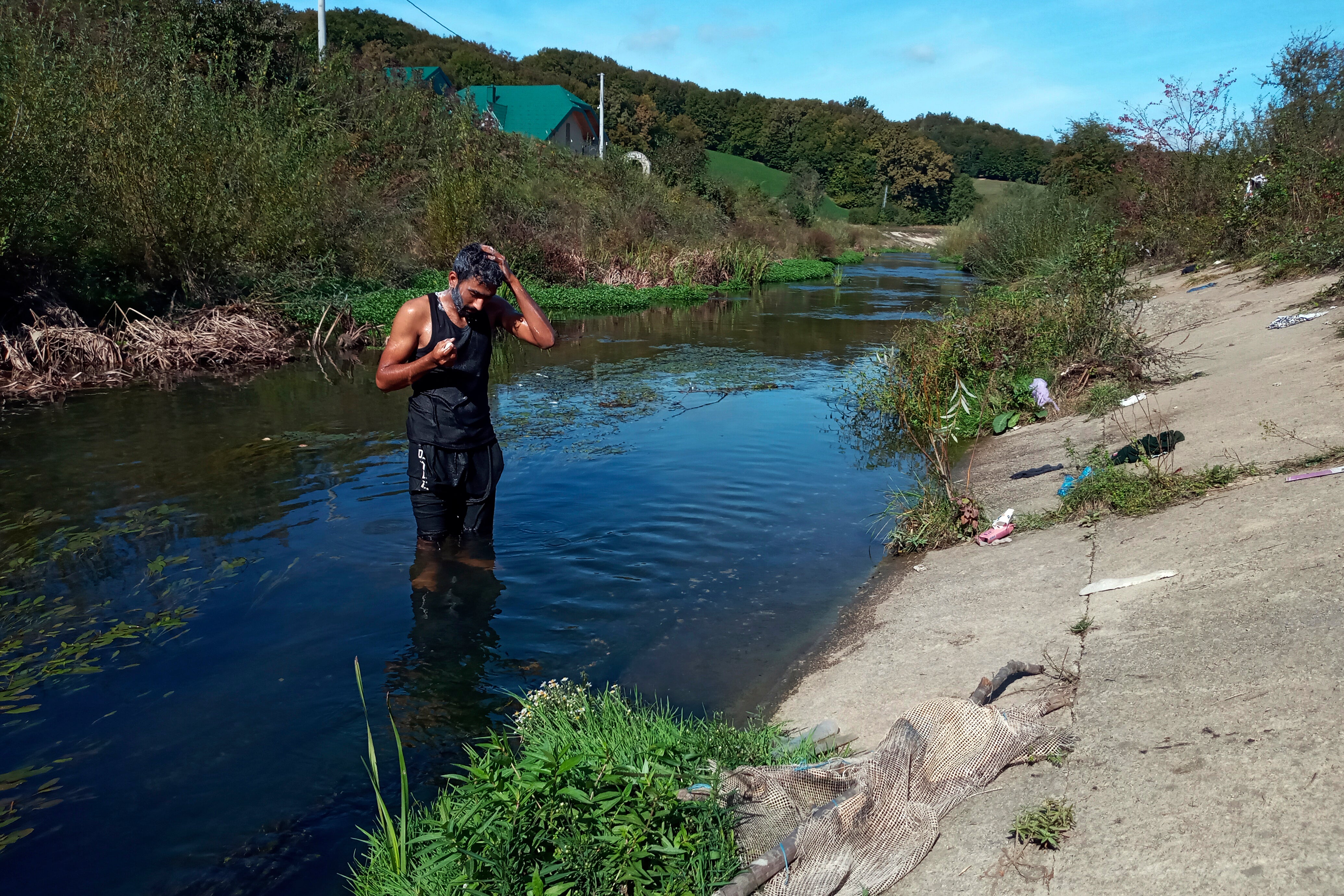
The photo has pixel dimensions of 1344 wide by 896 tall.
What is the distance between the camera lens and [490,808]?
279 cm

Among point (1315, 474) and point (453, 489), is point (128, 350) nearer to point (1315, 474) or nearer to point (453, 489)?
point (453, 489)

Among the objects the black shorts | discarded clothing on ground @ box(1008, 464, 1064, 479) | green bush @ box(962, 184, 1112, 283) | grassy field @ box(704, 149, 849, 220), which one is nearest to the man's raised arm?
the black shorts

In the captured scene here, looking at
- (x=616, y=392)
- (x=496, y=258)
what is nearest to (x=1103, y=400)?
(x=496, y=258)

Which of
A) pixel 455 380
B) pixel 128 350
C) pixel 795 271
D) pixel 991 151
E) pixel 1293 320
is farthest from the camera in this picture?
pixel 991 151

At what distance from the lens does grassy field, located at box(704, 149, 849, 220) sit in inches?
3088

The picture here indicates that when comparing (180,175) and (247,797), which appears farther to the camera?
(180,175)

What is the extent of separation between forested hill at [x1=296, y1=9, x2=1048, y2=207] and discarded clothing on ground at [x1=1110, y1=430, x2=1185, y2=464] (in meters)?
69.5

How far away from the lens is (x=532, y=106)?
200 feet

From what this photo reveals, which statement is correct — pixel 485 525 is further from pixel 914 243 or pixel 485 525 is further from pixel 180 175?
pixel 914 243

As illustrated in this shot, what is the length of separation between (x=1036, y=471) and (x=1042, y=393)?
1.81 meters

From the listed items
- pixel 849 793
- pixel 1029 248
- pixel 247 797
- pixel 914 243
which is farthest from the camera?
pixel 914 243

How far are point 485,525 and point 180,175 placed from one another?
1228 cm

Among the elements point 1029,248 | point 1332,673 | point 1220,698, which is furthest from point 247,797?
point 1029,248

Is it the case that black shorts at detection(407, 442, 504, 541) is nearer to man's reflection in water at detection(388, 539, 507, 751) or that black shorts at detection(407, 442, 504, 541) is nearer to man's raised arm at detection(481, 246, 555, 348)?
man's reflection in water at detection(388, 539, 507, 751)
